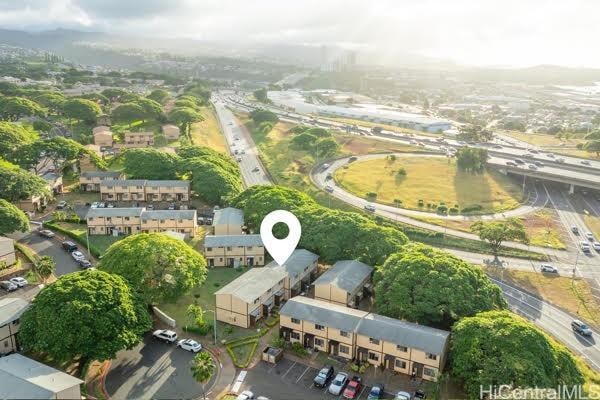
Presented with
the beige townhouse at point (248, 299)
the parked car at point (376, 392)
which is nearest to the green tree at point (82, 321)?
the beige townhouse at point (248, 299)

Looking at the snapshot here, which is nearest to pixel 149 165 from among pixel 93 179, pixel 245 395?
pixel 93 179

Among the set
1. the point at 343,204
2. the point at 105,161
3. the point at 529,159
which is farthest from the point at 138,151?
the point at 529,159

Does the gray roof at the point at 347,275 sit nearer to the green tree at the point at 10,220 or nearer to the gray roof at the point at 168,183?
the gray roof at the point at 168,183

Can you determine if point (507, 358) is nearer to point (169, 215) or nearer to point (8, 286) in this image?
point (169, 215)

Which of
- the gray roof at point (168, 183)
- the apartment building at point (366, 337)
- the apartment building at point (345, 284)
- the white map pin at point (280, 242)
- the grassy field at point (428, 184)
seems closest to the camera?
the apartment building at point (366, 337)

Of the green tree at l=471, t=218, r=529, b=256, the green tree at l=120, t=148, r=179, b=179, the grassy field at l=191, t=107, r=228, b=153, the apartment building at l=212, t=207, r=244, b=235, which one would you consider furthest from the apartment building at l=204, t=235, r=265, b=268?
the grassy field at l=191, t=107, r=228, b=153

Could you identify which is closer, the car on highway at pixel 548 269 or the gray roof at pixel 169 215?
the car on highway at pixel 548 269
